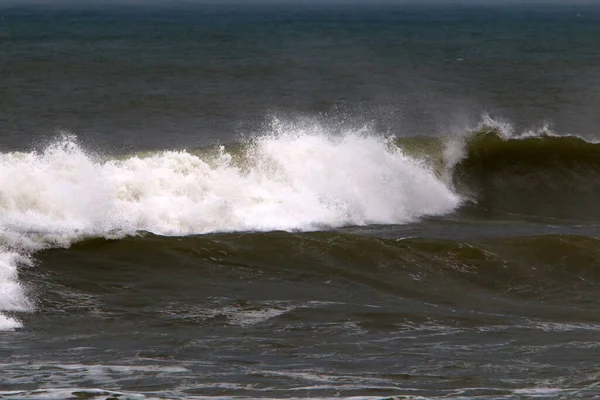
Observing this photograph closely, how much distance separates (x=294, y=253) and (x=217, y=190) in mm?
3681

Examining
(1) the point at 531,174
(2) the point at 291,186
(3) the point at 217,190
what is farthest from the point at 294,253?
(1) the point at 531,174

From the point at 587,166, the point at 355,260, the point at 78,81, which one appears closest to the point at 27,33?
the point at 78,81

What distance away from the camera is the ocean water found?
1070 centimetres

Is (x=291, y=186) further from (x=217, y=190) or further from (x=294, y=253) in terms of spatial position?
(x=294, y=253)

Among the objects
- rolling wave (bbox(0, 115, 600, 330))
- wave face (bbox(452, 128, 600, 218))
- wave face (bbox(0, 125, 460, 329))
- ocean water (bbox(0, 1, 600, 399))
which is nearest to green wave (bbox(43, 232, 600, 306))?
ocean water (bbox(0, 1, 600, 399))

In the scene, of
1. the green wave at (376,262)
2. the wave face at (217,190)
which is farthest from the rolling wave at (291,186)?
the green wave at (376,262)

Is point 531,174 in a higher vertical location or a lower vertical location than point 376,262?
higher

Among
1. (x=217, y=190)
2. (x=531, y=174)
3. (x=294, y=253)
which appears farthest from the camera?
(x=531, y=174)

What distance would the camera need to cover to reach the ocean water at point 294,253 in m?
10.7

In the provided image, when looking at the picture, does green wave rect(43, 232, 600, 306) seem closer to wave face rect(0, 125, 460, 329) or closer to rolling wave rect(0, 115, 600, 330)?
rolling wave rect(0, 115, 600, 330)

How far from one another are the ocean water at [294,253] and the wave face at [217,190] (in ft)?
0.15

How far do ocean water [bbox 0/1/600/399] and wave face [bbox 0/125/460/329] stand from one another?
45 millimetres

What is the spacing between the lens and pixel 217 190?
62.8 feet

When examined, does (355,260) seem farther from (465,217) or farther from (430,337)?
(465,217)
